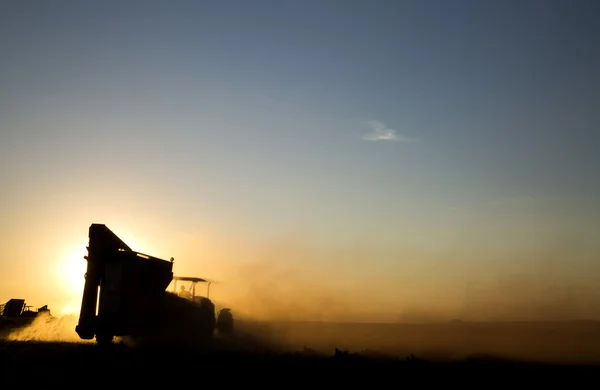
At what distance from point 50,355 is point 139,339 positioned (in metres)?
11.9

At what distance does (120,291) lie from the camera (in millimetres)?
23812

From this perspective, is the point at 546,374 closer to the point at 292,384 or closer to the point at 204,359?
the point at 292,384

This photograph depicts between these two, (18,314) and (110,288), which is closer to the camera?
(110,288)

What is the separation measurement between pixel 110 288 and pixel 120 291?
0.52 m

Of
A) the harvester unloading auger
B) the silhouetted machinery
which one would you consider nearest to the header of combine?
the harvester unloading auger

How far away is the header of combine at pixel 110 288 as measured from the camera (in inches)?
926

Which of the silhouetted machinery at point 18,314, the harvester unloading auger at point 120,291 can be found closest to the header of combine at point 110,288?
the harvester unloading auger at point 120,291

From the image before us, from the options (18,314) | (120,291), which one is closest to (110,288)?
(120,291)

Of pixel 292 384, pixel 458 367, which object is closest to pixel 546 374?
pixel 458 367

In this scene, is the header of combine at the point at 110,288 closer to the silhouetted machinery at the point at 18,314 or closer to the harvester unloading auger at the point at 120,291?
the harvester unloading auger at the point at 120,291

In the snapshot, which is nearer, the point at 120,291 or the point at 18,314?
the point at 120,291

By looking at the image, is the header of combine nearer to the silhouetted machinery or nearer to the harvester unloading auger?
the harvester unloading auger

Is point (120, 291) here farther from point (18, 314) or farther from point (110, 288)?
point (18, 314)

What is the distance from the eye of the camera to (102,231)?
79.3ft
